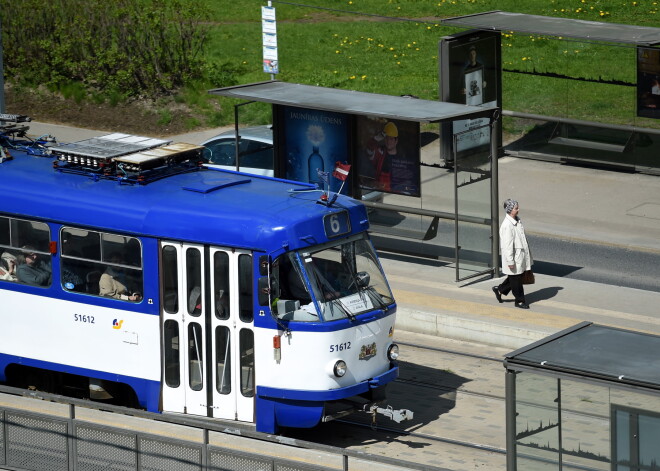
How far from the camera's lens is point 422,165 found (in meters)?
19.3

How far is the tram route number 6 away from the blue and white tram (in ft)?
0.06

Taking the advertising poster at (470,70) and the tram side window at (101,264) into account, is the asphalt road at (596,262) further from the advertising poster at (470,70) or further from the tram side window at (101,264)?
the tram side window at (101,264)

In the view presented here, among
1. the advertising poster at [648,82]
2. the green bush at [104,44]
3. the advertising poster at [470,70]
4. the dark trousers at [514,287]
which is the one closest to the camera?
the dark trousers at [514,287]

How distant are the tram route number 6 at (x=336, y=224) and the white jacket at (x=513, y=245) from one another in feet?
13.2

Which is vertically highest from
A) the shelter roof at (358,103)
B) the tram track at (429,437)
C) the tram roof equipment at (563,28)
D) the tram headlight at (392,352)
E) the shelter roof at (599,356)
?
the tram roof equipment at (563,28)

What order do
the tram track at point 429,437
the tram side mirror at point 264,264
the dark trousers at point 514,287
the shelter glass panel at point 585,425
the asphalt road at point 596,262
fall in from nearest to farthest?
the shelter glass panel at point 585,425 < the tram side mirror at point 264,264 < the tram track at point 429,437 < the dark trousers at point 514,287 < the asphalt road at point 596,262

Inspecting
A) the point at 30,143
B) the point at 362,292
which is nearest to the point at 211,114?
the point at 30,143

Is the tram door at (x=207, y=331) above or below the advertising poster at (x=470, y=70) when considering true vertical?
below

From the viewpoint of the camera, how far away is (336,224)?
13625 mm

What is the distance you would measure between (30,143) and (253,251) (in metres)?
4.22

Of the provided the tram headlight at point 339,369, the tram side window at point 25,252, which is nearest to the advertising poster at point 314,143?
the tram side window at point 25,252

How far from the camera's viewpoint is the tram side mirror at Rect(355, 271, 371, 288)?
13727 mm

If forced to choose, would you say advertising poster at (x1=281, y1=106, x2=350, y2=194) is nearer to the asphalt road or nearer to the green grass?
the asphalt road

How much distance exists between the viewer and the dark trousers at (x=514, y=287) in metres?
17.5
